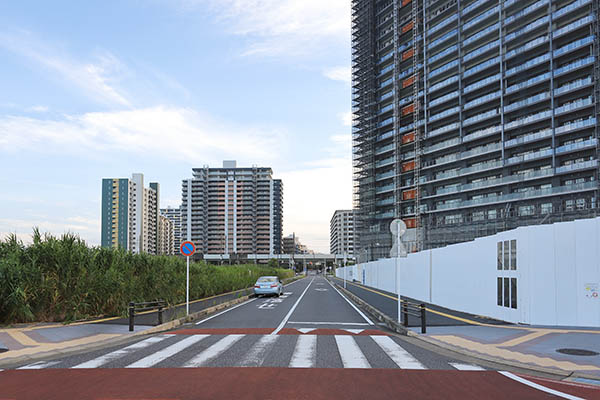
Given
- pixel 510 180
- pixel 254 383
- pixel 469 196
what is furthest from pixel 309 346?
pixel 469 196

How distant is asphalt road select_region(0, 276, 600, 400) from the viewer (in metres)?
6.96

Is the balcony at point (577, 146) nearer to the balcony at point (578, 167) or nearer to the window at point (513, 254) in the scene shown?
the balcony at point (578, 167)

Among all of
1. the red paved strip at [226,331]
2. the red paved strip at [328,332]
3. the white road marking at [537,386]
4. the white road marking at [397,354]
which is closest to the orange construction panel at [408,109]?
the red paved strip at [328,332]

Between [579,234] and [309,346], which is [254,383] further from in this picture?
[579,234]

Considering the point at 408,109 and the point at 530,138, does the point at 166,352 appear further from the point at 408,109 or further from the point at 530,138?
the point at 408,109

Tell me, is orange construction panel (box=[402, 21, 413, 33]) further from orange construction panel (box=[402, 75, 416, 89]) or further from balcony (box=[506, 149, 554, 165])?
balcony (box=[506, 149, 554, 165])

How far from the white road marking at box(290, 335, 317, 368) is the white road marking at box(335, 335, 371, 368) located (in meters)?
0.58

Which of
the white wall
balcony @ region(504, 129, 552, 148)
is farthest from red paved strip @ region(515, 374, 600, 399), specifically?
balcony @ region(504, 129, 552, 148)

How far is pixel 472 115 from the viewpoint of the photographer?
78.6m

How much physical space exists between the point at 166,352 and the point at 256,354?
193 centimetres

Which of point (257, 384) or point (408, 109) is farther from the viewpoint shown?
point (408, 109)

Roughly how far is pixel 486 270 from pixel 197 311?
10780mm

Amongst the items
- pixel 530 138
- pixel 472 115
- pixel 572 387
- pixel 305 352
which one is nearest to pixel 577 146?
pixel 530 138

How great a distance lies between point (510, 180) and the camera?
69188mm
